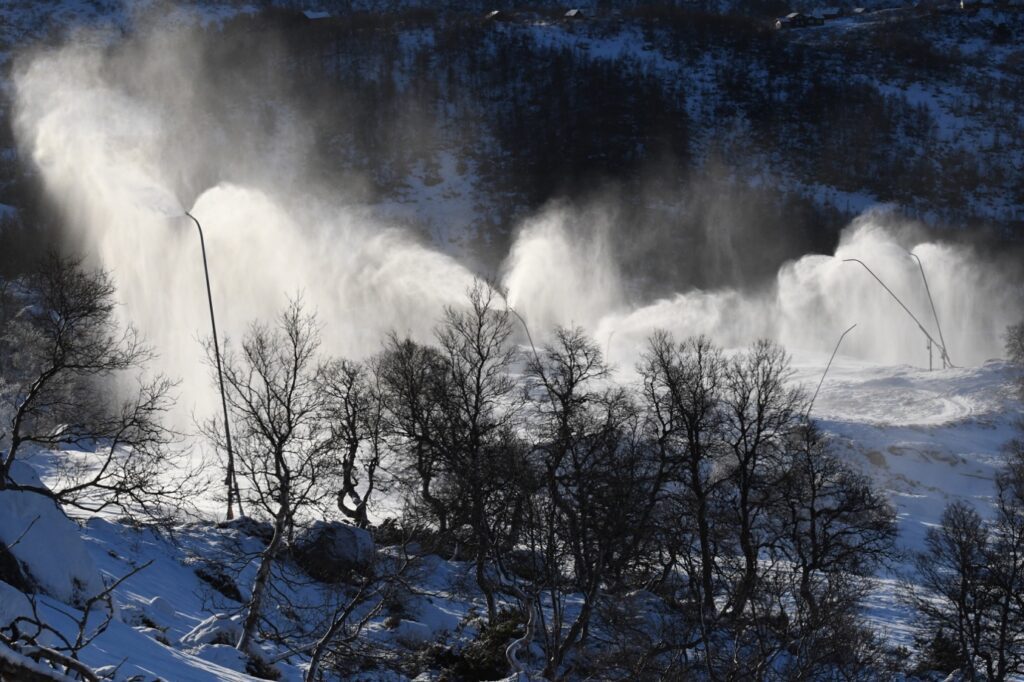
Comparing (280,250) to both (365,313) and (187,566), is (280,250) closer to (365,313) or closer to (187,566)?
(365,313)

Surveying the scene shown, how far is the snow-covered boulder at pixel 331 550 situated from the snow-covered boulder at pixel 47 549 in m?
9.80

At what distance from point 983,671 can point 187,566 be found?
22.5 m

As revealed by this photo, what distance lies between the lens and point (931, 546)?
33.4m

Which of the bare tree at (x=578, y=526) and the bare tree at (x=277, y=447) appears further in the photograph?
the bare tree at (x=578, y=526)

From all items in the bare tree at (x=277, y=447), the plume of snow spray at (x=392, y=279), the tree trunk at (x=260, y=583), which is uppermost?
the plume of snow spray at (x=392, y=279)

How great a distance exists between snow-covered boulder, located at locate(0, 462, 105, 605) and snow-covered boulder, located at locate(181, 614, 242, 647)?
7.91ft

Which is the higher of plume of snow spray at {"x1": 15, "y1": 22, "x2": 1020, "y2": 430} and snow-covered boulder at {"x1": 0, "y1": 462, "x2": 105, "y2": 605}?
plume of snow spray at {"x1": 15, "y1": 22, "x2": 1020, "y2": 430}

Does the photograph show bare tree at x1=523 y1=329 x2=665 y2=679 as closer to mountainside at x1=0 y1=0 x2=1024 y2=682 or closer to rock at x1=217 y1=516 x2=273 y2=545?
mountainside at x1=0 y1=0 x2=1024 y2=682

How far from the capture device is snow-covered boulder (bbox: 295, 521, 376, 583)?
2595 centimetres

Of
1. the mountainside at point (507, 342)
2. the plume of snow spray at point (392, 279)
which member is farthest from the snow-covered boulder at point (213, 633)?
the plume of snow spray at point (392, 279)

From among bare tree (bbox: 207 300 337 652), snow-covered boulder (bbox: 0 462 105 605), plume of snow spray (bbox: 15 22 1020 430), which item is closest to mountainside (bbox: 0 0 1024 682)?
snow-covered boulder (bbox: 0 462 105 605)

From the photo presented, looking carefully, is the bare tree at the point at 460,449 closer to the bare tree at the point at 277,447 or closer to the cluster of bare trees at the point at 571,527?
the cluster of bare trees at the point at 571,527

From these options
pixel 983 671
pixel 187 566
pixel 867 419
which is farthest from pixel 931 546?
pixel 187 566

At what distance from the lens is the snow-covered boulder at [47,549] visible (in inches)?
600
